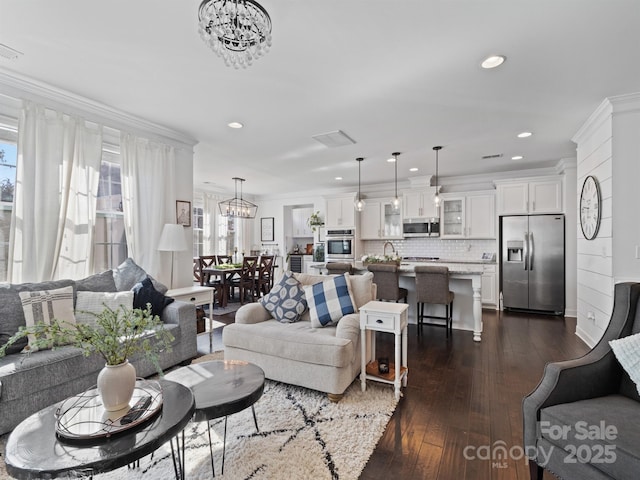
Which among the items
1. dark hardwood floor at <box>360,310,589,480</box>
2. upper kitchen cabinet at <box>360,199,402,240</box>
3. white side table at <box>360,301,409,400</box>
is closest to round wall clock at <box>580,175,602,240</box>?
dark hardwood floor at <box>360,310,589,480</box>

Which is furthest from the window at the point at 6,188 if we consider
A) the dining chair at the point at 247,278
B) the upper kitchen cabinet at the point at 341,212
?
the upper kitchen cabinet at the point at 341,212

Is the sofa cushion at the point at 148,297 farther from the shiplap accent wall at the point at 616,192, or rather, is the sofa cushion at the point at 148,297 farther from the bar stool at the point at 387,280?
the shiplap accent wall at the point at 616,192

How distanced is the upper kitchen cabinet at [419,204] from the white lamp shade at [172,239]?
4.49 metres

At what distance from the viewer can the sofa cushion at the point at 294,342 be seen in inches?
93.8

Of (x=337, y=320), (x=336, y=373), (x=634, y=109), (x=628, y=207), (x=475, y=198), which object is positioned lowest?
(x=336, y=373)

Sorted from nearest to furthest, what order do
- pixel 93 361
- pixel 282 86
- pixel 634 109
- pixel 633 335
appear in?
pixel 633 335 → pixel 93 361 → pixel 282 86 → pixel 634 109

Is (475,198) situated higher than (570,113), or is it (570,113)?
(570,113)

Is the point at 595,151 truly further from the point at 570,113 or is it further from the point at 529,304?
the point at 529,304

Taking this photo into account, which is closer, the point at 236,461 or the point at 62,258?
the point at 236,461

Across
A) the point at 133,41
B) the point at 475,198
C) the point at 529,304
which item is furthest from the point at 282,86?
the point at 529,304

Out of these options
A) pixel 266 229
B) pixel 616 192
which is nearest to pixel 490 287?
pixel 616 192

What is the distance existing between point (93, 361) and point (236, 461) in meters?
1.42

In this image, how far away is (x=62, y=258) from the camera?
115 inches

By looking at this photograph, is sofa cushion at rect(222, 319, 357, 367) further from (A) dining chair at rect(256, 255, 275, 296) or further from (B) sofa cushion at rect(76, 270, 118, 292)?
(A) dining chair at rect(256, 255, 275, 296)
